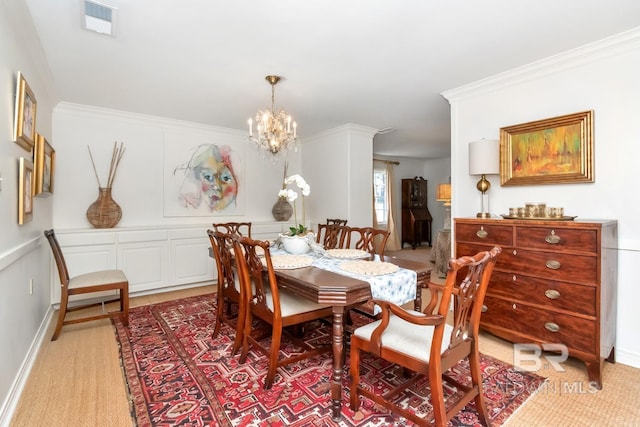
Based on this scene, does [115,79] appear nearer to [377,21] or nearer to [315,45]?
[315,45]

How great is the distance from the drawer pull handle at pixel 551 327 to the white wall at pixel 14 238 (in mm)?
3224

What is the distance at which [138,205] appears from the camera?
4.23m

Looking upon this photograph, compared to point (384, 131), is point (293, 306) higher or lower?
lower

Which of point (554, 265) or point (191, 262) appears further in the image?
point (191, 262)

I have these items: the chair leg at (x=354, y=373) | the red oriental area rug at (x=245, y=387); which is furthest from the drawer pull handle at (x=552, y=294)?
the chair leg at (x=354, y=373)

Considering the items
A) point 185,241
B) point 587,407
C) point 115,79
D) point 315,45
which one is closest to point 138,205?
point 185,241

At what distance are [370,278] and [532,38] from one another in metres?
2.10

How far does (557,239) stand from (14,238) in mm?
3532

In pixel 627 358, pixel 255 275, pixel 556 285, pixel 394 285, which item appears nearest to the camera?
pixel 394 285

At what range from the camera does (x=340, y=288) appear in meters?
1.62

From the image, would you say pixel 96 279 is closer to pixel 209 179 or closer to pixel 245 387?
pixel 245 387

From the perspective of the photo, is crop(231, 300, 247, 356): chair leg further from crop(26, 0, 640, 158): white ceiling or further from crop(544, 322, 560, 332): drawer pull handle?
crop(544, 322, 560, 332): drawer pull handle

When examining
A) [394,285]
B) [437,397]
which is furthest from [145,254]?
[437,397]

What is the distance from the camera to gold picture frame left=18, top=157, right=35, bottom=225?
6.73ft
